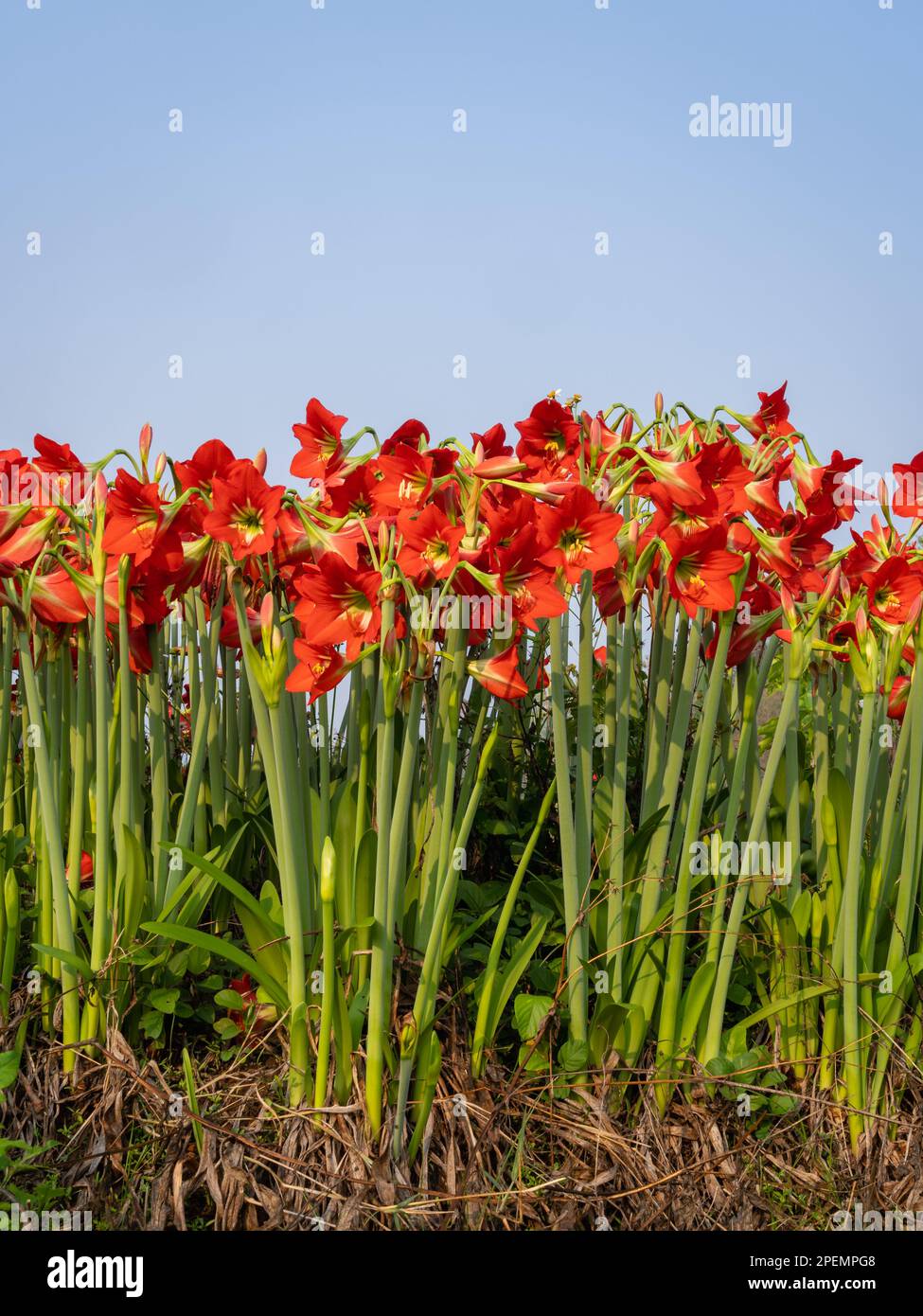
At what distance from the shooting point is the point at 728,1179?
8.96 feet

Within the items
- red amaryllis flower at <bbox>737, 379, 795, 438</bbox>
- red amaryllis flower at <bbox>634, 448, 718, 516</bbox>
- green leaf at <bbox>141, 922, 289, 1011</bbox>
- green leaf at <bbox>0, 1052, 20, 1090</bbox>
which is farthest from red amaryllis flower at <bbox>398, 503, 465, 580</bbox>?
green leaf at <bbox>0, 1052, 20, 1090</bbox>

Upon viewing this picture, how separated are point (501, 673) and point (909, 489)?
62.9 inches

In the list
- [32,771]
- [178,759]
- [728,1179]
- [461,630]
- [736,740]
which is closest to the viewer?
[461,630]

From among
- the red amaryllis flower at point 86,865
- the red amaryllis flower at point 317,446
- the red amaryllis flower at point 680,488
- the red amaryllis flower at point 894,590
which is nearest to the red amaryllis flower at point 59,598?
the red amaryllis flower at point 317,446

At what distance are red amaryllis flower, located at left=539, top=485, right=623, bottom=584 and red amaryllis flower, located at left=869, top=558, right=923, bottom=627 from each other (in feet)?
2.72

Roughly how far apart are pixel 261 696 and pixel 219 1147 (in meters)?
0.99

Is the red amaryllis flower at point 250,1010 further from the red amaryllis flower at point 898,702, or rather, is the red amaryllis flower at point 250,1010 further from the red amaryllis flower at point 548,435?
the red amaryllis flower at point 898,702

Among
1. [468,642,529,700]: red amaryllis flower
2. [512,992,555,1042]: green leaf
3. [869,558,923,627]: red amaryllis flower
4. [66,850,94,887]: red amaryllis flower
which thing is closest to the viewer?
[468,642,529,700]: red amaryllis flower

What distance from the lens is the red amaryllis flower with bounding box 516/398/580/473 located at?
119 inches

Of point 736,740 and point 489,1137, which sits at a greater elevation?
point 736,740

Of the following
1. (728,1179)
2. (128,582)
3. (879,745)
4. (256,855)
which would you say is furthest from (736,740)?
(128,582)

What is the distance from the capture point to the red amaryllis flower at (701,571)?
263 centimetres

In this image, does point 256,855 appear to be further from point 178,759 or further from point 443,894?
point 443,894

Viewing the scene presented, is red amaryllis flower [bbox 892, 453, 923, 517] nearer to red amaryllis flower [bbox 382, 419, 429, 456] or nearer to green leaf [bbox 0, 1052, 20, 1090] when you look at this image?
red amaryllis flower [bbox 382, 419, 429, 456]
